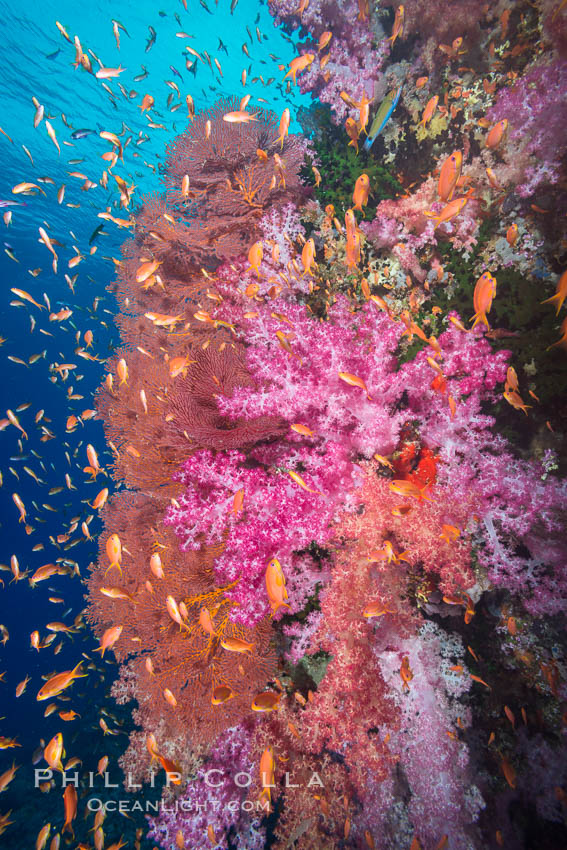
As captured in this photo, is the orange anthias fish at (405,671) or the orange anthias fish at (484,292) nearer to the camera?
the orange anthias fish at (484,292)

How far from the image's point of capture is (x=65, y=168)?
21547 millimetres

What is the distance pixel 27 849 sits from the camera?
35.4ft

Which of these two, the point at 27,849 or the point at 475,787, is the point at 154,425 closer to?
the point at 475,787

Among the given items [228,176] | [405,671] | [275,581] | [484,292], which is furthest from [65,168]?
[405,671]

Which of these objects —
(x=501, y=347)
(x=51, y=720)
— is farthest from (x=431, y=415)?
(x=51, y=720)

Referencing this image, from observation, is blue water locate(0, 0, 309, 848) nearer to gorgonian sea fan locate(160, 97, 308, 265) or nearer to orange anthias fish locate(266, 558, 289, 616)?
gorgonian sea fan locate(160, 97, 308, 265)

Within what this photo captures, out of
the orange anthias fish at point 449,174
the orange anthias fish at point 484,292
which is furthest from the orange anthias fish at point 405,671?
the orange anthias fish at point 449,174

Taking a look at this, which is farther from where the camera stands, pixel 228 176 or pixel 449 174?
pixel 228 176

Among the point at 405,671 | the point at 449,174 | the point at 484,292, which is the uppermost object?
the point at 449,174

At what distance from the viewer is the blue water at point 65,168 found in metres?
13.5

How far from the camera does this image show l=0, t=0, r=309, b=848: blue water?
13534 millimetres

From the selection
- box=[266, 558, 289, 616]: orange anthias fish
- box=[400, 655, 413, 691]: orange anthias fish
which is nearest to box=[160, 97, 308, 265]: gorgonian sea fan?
box=[266, 558, 289, 616]: orange anthias fish

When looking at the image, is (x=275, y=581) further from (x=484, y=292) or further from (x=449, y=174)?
(x=449, y=174)

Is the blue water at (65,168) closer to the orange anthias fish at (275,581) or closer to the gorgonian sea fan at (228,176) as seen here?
the gorgonian sea fan at (228,176)
